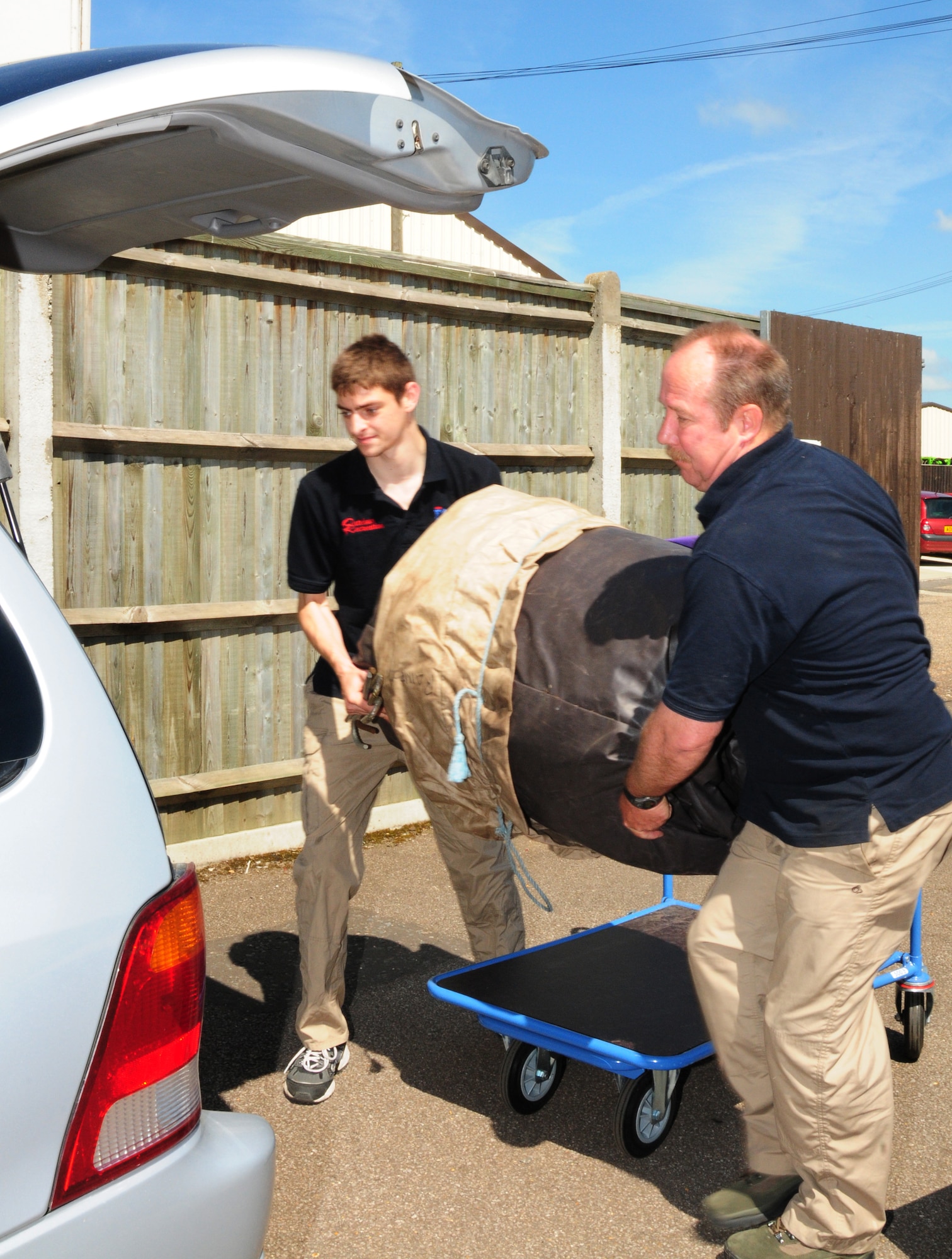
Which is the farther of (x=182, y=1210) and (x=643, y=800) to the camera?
(x=643, y=800)

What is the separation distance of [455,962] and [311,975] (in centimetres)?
108

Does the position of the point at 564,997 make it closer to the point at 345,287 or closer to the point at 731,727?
the point at 731,727

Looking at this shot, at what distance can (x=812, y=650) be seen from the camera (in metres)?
2.55

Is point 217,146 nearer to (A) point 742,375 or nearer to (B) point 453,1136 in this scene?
(A) point 742,375

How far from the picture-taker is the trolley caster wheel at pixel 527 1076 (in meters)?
3.55

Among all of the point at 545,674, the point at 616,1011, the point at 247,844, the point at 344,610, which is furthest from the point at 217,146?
the point at 247,844

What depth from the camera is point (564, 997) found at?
3.63 meters

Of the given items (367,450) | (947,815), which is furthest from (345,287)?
(947,815)

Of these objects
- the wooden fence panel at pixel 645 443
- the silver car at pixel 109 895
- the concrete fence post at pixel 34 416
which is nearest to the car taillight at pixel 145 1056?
the silver car at pixel 109 895

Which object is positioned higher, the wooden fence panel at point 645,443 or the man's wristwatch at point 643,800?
the wooden fence panel at point 645,443

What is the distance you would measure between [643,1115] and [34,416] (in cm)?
358

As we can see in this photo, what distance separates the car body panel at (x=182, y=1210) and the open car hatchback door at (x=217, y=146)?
1.51 meters

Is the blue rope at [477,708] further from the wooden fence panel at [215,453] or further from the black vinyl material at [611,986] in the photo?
the wooden fence panel at [215,453]

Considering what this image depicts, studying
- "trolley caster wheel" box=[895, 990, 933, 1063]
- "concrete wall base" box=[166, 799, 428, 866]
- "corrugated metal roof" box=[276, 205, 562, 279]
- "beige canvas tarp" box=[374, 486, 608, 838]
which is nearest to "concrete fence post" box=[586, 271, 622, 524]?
"concrete wall base" box=[166, 799, 428, 866]
